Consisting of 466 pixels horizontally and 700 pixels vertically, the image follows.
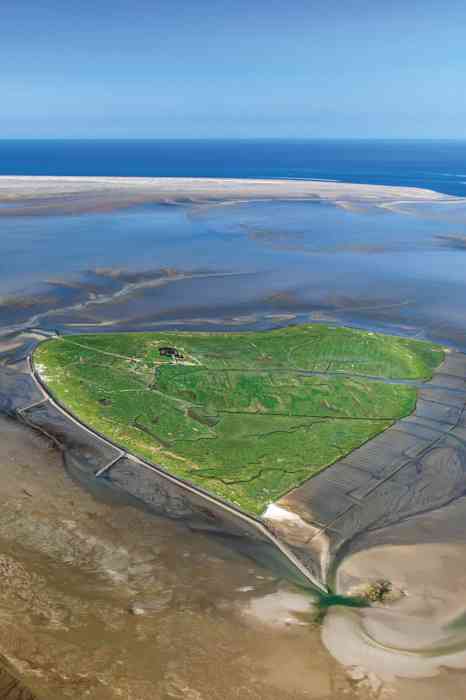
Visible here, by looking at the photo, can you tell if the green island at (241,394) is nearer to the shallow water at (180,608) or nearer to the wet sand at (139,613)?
the shallow water at (180,608)

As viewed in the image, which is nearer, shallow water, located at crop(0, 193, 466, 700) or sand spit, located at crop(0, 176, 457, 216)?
shallow water, located at crop(0, 193, 466, 700)

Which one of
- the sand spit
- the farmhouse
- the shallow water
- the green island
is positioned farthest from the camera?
the sand spit

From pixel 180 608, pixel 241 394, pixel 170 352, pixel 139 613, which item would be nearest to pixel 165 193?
pixel 170 352

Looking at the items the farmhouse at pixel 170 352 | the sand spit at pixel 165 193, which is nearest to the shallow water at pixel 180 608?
the farmhouse at pixel 170 352

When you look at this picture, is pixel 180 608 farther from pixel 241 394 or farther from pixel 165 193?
pixel 165 193

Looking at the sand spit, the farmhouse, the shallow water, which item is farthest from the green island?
the sand spit

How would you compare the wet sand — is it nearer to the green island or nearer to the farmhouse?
the green island

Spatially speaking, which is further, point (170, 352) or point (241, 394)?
point (170, 352)
